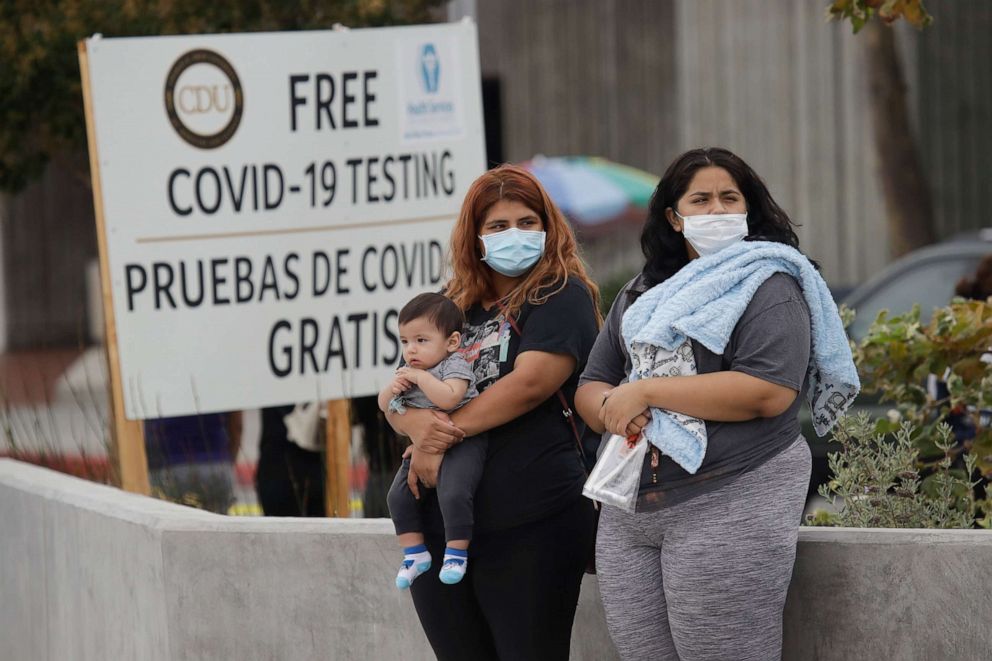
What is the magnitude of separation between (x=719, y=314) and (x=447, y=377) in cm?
72

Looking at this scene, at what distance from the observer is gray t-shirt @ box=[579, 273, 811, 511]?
11.3ft

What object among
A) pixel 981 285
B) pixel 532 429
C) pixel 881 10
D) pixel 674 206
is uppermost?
pixel 881 10

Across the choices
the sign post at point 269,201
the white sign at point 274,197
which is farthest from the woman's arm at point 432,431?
the white sign at point 274,197

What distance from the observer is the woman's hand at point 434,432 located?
3.80 meters

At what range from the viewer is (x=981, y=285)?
6363mm

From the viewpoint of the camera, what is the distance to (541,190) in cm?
400

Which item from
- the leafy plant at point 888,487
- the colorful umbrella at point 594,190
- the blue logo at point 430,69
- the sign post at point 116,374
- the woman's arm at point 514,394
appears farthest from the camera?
the colorful umbrella at point 594,190

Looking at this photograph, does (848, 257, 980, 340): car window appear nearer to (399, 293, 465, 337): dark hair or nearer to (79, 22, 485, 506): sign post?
(79, 22, 485, 506): sign post

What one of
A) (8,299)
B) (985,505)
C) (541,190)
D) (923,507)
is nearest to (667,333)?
(541,190)

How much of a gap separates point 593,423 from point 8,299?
2032 centimetres

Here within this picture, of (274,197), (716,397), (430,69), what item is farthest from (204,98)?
(716,397)

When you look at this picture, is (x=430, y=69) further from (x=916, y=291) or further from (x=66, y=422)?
(x=66, y=422)

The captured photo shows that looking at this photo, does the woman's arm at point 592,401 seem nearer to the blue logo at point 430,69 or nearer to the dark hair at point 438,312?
the dark hair at point 438,312

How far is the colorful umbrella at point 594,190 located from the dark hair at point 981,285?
1007 cm
